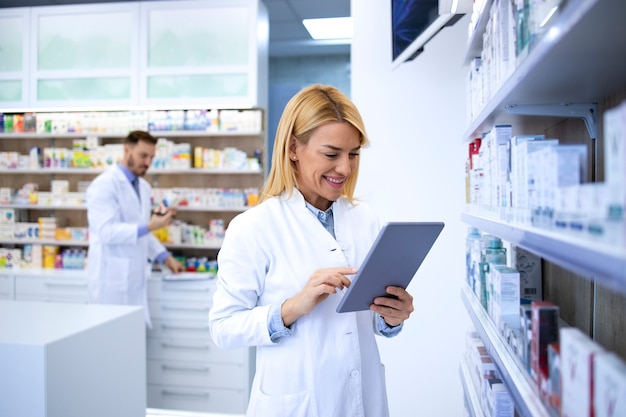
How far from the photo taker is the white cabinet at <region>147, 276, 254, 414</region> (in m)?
4.59

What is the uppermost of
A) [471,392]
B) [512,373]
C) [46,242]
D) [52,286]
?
[46,242]

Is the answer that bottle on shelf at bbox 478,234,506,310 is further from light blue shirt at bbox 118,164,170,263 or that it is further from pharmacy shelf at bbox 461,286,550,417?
light blue shirt at bbox 118,164,170,263

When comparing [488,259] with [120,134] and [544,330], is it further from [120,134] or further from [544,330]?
[120,134]

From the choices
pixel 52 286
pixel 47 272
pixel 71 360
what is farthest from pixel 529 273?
pixel 47 272

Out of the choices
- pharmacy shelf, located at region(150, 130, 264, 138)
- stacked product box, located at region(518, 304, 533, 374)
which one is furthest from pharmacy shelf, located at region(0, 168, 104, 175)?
stacked product box, located at region(518, 304, 533, 374)

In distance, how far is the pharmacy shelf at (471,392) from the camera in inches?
84.4

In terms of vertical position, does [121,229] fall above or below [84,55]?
below

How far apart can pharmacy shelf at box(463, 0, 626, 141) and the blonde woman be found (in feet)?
1.78

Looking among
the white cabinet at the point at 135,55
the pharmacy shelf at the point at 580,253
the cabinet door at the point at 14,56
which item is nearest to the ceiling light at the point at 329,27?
the white cabinet at the point at 135,55

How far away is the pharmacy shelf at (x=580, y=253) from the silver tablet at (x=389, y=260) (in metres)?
0.29

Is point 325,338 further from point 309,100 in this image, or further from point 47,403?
point 47,403

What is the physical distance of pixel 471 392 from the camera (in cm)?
238

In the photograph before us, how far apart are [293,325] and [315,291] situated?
0.21 m

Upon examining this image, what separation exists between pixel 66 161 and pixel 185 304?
6.66 ft
